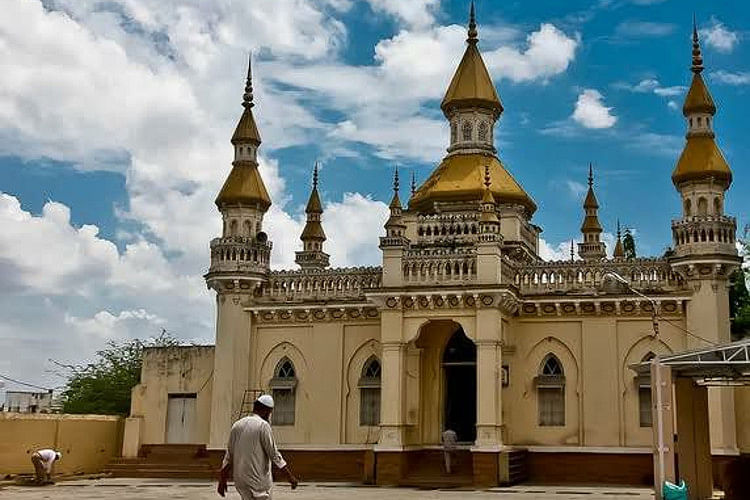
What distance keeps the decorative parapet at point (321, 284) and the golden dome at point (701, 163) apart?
28.1 feet

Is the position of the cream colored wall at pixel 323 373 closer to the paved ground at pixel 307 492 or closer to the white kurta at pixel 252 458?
the paved ground at pixel 307 492

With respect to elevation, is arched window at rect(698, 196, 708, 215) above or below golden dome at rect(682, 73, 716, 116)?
below

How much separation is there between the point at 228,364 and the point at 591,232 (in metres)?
15.0

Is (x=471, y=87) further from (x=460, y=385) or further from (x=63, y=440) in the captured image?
(x=63, y=440)

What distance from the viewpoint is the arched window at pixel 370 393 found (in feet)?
91.0

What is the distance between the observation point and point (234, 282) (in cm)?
2850

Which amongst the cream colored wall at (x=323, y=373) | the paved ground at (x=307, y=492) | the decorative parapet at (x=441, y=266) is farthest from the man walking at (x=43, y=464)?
the decorative parapet at (x=441, y=266)

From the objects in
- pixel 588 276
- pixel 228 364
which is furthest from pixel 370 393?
pixel 588 276

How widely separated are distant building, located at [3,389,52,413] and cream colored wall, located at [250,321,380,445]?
1128 centimetres

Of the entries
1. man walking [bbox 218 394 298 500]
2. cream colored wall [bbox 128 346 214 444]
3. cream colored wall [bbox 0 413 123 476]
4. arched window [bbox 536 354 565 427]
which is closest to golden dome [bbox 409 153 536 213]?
arched window [bbox 536 354 565 427]

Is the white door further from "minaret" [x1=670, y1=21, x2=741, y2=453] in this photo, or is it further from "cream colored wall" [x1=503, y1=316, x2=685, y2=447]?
"minaret" [x1=670, y1=21, x2=741, y2=453]

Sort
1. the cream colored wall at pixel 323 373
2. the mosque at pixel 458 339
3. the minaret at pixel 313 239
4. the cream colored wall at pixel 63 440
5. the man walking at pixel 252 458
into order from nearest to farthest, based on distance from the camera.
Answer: the man walking at pixel 252 458 → the mosque at pixel 458 339 → the cream colored wall at pixel 63 440 → the cream colored wall at pixel 323 373 → the minaret at pixel 313 239

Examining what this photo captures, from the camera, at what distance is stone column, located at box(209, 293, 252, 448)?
2798 centimetres

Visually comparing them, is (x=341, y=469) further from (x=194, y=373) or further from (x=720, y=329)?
(x=720, y=329)
